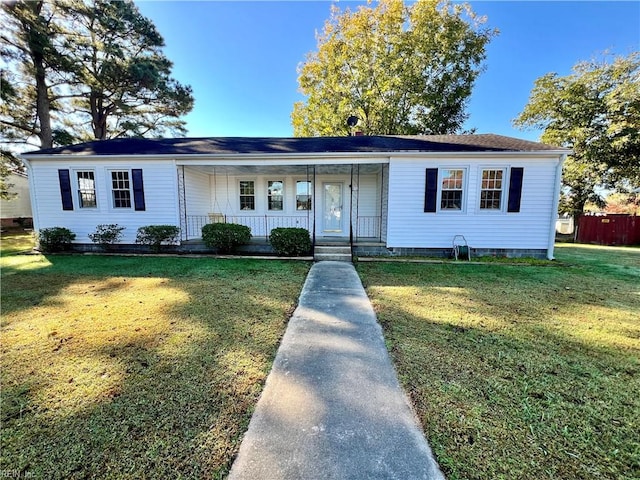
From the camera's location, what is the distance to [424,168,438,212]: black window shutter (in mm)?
7926

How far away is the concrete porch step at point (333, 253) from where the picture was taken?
7.88m

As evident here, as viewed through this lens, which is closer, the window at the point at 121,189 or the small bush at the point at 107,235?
the small bush at the point at 107,235

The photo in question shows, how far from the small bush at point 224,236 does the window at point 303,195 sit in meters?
2.96

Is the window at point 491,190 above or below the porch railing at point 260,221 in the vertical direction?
above

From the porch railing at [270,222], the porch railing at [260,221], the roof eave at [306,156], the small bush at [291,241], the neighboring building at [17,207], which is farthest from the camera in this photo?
the neighboring building at [17,207]

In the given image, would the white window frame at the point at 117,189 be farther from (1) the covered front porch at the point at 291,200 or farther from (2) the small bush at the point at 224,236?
(2) the small bush at the point at 224,236

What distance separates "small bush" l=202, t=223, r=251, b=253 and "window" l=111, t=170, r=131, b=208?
3024 mm

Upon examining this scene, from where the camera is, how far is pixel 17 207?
2027 centimetres

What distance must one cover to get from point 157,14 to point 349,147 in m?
16.6

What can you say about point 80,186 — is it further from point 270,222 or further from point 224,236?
point 270,222

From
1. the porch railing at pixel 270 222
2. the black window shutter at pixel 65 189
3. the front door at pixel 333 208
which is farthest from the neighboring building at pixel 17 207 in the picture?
the front door at pixel 333 208

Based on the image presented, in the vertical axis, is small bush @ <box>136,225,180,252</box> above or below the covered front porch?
below

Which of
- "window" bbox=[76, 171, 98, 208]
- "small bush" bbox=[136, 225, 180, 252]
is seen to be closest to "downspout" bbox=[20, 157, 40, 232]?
"window" bbox=[76, 171, 98, 208]

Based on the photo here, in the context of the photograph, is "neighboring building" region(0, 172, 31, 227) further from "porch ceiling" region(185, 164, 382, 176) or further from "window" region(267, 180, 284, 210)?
"window" region(267, 180, 284, 210)
